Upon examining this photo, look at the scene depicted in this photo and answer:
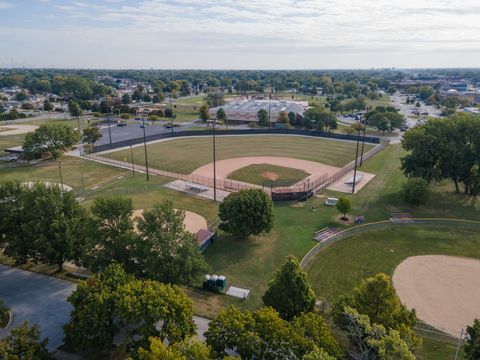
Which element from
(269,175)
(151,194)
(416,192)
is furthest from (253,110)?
(416,192)

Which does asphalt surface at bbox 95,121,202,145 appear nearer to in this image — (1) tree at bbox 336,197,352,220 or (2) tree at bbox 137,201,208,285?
(1) tree at bbox 336,197,352,220

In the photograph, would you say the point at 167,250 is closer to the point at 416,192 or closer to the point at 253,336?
the point at 253,336

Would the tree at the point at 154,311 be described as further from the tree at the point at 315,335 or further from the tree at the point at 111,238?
the tree at the point at 315,335

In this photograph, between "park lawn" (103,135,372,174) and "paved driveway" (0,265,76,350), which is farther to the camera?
"park lawn" (103,135,372,174)

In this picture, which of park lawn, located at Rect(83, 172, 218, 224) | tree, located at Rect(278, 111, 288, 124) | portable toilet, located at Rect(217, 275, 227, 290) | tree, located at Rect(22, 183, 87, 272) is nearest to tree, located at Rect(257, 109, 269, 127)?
tree, located at Rect(278, 111, 288, 124)

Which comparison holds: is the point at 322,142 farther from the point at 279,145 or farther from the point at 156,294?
the point at 156,294

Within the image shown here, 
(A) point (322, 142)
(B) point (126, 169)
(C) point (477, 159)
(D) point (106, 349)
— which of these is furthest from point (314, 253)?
(A) point (322, 142)
